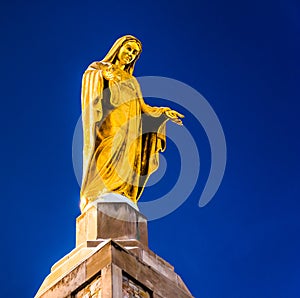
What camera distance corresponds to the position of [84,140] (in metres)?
19.4

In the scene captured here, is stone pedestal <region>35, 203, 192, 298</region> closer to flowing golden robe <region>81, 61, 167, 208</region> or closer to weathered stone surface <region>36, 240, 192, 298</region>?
weathered stone surface <region>36, 240, 192, 298</region>

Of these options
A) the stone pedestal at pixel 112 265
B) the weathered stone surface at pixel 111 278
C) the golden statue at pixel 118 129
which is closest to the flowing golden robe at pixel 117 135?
the golden statue at pixel 118 129

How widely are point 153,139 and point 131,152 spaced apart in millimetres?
828

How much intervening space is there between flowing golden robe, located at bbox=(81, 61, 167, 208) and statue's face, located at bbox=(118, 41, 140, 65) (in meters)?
0.30

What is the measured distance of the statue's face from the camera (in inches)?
821

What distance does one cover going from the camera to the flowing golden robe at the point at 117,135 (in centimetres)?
1881

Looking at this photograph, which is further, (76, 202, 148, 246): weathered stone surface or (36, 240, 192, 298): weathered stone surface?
(76, 202, 148, 246): weathered stone surface

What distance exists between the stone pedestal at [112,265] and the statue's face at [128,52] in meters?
3.80

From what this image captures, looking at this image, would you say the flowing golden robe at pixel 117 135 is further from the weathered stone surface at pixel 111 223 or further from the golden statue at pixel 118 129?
the weathered stone surface at pixel 111 223

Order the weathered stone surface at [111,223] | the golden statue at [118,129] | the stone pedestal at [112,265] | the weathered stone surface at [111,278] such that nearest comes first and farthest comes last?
the weathered stone surface at [111,278]
the stone pedestal at [112,265]
the weathered stone surface at [111,223]
the golden statue at [118,129]

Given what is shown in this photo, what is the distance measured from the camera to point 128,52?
822 inches

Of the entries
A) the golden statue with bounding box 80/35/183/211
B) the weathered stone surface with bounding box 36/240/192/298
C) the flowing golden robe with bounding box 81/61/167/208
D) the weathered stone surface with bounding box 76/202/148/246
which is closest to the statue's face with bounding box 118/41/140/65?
the golden statue with bounding box 80/35/183/211

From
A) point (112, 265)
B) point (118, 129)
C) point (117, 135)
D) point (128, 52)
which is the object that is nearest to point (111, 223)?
point (112, 265)

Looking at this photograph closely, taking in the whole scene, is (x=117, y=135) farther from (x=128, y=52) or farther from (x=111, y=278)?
(x=111, y=278)
